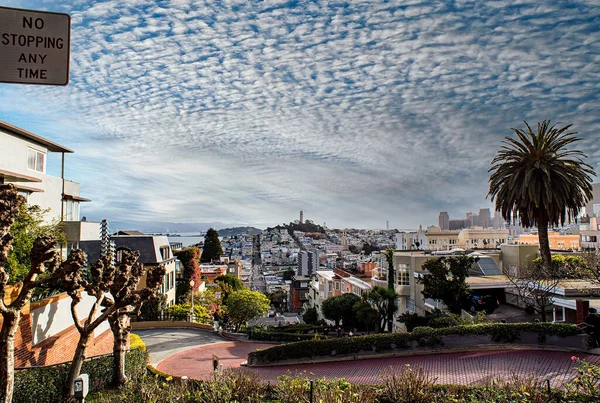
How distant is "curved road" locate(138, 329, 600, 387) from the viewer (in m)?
13.6

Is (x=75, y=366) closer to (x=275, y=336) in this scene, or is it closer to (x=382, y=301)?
(x=275, y=336)

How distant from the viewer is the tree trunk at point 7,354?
30.7 feet

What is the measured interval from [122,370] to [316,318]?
145ft

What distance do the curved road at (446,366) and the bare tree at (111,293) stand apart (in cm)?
412

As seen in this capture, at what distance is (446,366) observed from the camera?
15.6m

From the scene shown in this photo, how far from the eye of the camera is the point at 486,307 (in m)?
26.7

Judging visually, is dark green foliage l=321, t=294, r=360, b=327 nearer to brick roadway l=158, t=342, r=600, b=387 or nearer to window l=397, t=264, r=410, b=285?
window l=397, t=264, r=410, b=285

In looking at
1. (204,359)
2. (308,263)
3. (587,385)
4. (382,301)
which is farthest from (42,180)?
(308,263)

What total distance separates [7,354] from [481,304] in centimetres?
2539

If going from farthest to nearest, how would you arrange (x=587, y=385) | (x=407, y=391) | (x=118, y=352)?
(x=118, y=352) < (x=407, y=391) < (x=587, y=385)

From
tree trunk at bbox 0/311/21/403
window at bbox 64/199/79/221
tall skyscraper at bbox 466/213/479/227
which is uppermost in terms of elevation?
tall skyscraper at bbox 466/213/479/227

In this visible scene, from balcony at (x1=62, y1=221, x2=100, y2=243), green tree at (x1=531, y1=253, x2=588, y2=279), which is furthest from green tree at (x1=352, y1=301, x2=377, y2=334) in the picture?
balcony at (x1=62, y1=221, x2=100, y2=243)

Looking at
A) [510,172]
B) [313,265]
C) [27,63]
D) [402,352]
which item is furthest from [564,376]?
[313,265]

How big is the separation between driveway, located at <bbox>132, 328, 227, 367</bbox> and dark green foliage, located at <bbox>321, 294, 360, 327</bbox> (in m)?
13.6
